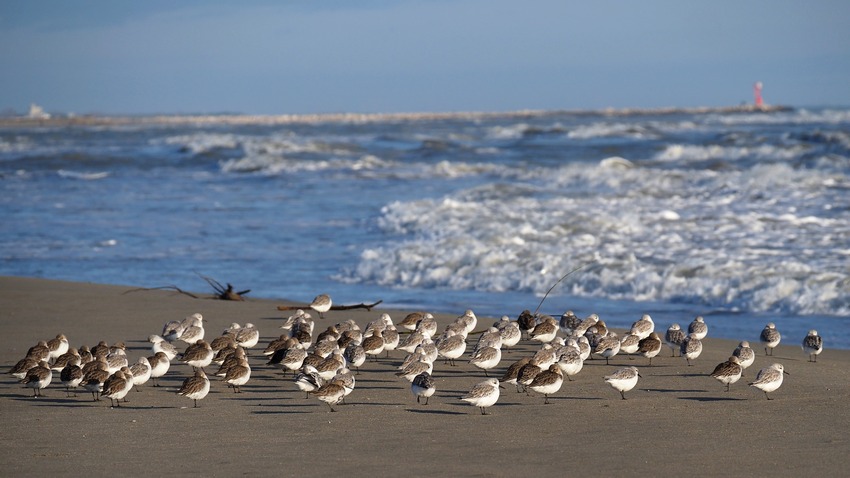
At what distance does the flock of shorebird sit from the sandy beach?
5.3 inches

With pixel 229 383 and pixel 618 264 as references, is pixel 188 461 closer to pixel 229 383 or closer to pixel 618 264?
pixel 229 383

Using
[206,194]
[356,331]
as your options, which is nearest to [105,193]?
[206,194]

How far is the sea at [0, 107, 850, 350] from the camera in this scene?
1413 centimetres

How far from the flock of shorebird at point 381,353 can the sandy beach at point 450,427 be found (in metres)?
0.14

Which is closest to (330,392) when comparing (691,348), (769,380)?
(769,380)

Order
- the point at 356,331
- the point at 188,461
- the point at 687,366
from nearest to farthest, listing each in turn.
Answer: the point at 188,461 < the point at 687,366 < the point at 356,331

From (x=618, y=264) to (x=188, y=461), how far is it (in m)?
10.0

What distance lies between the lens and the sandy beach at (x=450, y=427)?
21.3 feet

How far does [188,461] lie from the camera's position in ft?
21.6

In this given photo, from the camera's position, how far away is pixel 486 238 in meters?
18.2

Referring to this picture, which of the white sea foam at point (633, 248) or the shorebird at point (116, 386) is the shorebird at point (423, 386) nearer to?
the shorebird at point (116, 386)

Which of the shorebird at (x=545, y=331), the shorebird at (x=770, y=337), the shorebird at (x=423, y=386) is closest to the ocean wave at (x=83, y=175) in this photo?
the shorebird at (x=545, y=331)

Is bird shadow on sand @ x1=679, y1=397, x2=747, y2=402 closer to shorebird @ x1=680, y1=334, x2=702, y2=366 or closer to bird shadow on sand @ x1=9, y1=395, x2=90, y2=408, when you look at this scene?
shorebird @ x1=680, y1=334, x2=702, y2=366

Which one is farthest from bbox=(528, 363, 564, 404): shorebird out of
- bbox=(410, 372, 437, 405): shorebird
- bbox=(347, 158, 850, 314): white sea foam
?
bbox=(347, 158, 850, 314): white sea foam
